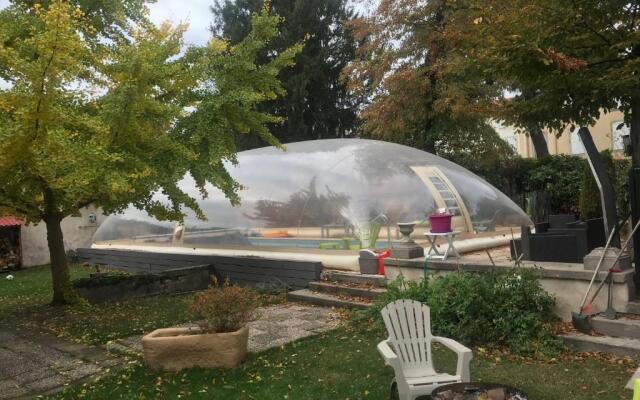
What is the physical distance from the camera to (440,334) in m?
6.31

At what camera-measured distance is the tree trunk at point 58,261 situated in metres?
10.1

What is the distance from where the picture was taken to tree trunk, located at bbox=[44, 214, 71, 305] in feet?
33.2

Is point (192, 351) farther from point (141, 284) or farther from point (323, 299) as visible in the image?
point (141, 284)

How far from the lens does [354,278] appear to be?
9.62m

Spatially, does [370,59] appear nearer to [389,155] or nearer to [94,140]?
[389,155]

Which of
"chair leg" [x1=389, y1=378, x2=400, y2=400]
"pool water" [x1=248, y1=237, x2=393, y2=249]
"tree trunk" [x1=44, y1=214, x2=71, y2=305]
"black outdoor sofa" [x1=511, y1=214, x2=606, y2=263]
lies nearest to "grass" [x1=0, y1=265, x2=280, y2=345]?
"tree trunk" [x1=44, y1=214, x2=71, y2=305]

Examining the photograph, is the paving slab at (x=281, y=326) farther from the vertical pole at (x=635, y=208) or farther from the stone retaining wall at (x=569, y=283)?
the vertical pole at (x=635, y=208)

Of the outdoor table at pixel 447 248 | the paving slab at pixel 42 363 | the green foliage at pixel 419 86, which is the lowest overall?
the paving slab at pixel 42 363

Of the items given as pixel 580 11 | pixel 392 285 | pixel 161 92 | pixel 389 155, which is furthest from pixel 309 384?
pixel 389 155

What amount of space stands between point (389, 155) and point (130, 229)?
9.09 m

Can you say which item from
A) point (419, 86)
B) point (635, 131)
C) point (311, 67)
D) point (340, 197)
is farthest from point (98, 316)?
point (311, 67)

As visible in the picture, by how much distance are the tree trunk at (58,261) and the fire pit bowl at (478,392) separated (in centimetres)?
873

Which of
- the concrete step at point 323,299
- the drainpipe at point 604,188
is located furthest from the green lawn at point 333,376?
the drainpipe at point 604,188

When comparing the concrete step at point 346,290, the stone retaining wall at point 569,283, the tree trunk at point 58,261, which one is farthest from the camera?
the tree trunk at point 58,261
